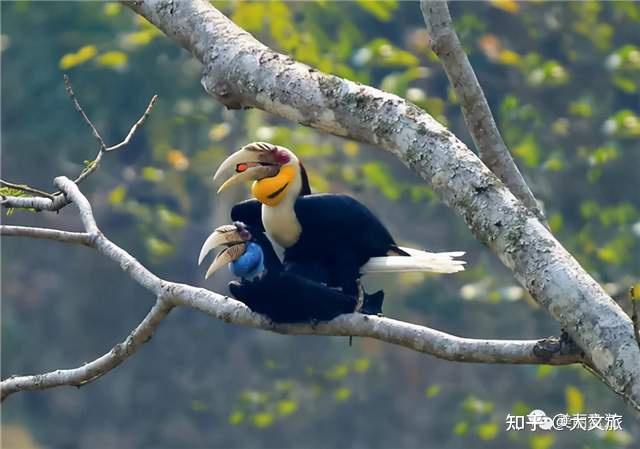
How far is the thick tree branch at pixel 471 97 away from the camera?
7.06ft

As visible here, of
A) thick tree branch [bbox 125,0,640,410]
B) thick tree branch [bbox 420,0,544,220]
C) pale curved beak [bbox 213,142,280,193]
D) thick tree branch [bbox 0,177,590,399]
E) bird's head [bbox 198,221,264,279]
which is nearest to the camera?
thick tree branch [bbox 125,0,640,410]

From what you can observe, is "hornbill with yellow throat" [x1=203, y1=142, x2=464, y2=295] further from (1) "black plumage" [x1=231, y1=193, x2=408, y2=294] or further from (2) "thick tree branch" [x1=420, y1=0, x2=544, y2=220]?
(2) "thick tree branch" [x1=420, y1=0, x2=544, y2=220]

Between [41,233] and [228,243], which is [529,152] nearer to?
[228,243]

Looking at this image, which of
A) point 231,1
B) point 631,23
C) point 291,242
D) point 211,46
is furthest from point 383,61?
point 631,23

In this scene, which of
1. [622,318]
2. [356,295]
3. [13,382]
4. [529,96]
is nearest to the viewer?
[622,318]

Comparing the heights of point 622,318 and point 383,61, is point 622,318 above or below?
below

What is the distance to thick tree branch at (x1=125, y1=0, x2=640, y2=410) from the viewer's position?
177cm

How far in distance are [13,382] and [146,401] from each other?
580 cm

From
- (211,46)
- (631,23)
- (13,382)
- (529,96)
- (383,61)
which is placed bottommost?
(13,382)

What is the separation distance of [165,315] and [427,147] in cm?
66

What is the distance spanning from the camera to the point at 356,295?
2619mm

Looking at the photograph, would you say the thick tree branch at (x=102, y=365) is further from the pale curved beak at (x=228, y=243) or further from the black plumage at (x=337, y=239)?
the black plumage at (x=337, y=239)

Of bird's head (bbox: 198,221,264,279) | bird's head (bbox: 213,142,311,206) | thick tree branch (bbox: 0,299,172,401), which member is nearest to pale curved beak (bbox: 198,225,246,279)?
bird's head (bbox: 198,221,264,279)

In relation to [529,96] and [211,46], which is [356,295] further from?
[529,96]
